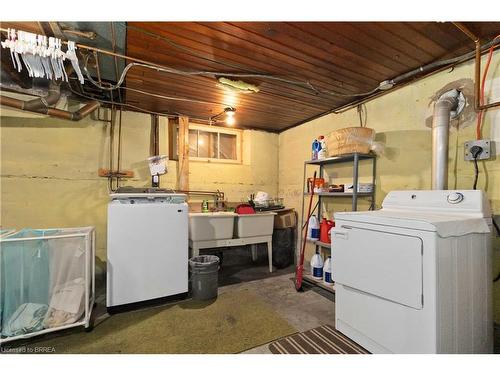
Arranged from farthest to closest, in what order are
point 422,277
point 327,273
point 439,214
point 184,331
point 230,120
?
point 230,120, point 327,273, point 184,331, point 439,214, point 422,277

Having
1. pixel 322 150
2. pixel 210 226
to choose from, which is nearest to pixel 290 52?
pixel 322 150

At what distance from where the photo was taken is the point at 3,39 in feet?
5.38

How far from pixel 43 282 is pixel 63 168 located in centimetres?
156

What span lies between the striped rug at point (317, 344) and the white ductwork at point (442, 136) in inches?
55.0

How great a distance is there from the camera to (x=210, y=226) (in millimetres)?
2818

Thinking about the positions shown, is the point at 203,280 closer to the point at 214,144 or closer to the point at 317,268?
the point at 317,268

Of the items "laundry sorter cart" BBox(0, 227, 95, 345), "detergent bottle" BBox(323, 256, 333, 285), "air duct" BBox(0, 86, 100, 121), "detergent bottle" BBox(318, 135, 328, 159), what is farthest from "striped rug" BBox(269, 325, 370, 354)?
"air duct" BBox(0, 86, 100, 121)

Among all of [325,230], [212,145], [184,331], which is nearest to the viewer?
[184,331]

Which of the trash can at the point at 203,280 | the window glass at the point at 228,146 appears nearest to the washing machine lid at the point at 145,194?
the trash can at the point at 203,280

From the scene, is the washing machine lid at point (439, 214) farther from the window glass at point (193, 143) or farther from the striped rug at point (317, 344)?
the window glass at point (193, 143)

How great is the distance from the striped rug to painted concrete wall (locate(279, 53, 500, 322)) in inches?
45.1

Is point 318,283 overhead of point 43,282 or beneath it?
beneath

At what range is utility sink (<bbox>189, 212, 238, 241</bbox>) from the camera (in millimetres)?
2730

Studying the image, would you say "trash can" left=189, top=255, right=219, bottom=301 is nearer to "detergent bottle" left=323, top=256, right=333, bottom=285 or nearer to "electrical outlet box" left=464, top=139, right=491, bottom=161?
"detergent bottle" left=323, top=256, right=333, bottom=285
